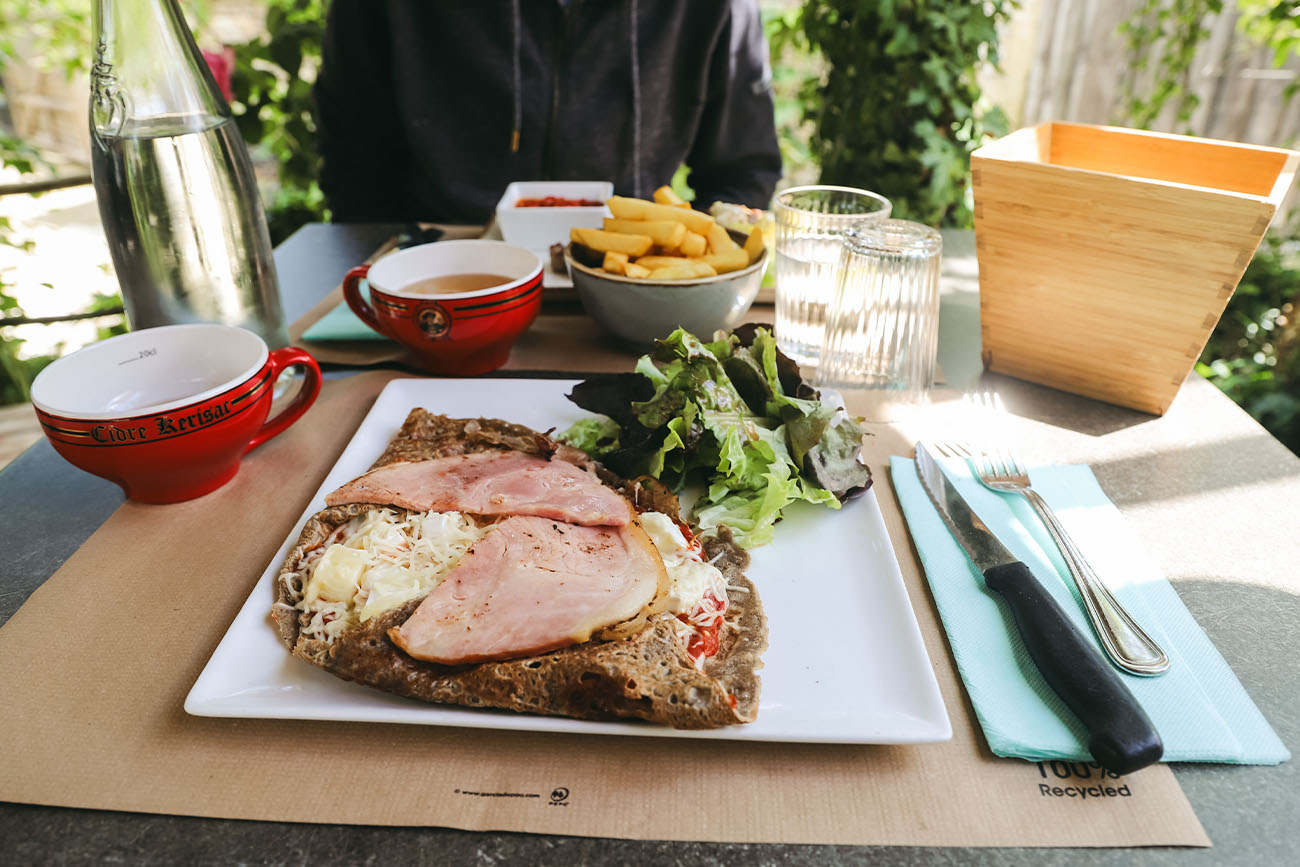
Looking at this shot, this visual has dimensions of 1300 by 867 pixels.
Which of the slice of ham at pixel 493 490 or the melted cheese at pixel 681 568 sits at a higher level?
the slice of ham at pixel 493 490

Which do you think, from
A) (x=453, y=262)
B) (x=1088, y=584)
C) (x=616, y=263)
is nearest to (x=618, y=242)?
(x=616, y=263)

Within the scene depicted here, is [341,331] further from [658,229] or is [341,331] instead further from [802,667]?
[802,667]

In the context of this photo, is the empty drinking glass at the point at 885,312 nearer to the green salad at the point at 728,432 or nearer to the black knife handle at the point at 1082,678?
the green salad at the point at 728,432

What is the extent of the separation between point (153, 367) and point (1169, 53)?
4.30 meters

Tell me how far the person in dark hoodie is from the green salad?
184cm

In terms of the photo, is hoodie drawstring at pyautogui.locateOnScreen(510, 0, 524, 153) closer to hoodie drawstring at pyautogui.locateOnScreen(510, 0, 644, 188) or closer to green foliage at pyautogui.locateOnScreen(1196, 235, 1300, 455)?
hoodie drawstring at pyautogui.locateOnScreen(510, 0, 644, 188)

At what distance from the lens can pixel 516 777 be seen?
33.2 inches

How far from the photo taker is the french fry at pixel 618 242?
164cm

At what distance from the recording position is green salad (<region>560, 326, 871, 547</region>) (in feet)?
4.04

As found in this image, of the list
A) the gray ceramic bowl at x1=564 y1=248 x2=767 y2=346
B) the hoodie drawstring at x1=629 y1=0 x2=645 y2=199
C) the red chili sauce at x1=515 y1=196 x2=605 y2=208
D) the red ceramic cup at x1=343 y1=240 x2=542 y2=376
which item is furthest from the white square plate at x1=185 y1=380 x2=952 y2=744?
the hoodie drawstring at x1=629 y1=0 x2=645 y2=199

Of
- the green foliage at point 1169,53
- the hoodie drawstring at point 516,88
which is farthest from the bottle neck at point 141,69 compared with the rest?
the green foliage at point 1169,53

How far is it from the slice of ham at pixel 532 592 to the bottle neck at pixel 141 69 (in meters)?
1.05

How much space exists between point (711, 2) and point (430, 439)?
2.45 metres

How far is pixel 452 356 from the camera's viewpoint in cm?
164
